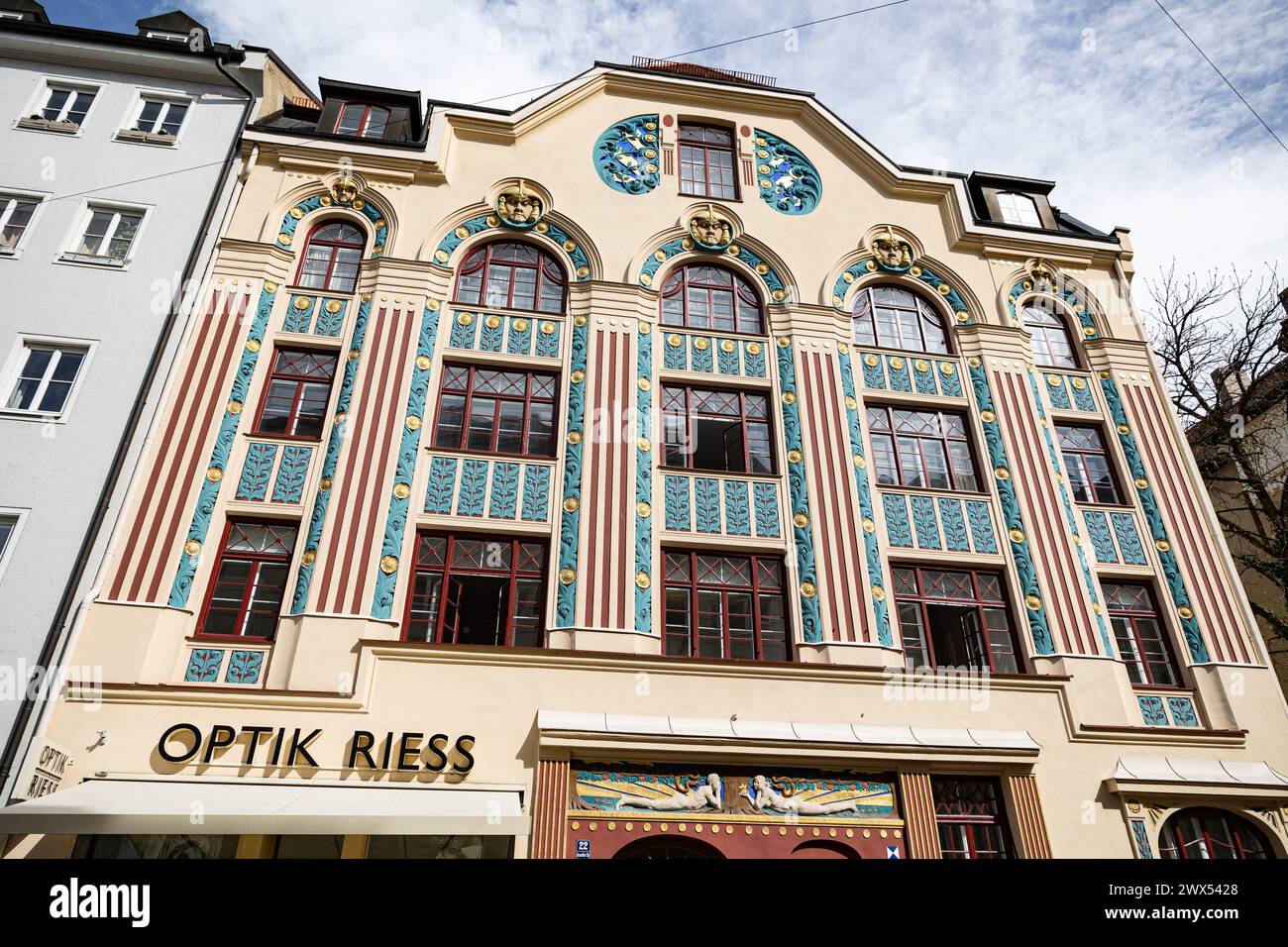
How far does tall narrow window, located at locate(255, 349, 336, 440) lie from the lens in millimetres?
15117

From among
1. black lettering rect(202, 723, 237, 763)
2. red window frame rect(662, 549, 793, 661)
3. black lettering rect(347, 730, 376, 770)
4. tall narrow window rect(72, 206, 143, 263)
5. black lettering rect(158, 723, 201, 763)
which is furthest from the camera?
tall narrow window rect(72, 206, 143, 263)

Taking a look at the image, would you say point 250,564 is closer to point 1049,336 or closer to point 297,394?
point 297,394

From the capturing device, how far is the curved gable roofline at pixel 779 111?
18875mm

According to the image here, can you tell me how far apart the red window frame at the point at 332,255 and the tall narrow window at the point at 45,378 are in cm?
421

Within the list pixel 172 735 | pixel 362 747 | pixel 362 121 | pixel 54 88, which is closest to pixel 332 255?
pixel 362 121

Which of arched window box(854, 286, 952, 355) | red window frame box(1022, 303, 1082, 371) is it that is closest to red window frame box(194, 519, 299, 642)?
arched window box(854, 286, 952, 355)

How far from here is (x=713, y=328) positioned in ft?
57.2

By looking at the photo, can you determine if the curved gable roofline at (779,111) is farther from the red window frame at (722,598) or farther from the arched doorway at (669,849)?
the arched doorway at (669,849)

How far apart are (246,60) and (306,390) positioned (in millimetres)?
8298

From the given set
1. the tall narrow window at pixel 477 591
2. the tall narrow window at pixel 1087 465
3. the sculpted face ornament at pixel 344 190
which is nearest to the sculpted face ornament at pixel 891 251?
the tall narrow window at pixel 1087 465

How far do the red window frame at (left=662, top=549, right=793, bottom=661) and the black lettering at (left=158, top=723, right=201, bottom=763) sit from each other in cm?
699

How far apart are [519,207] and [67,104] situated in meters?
9.58

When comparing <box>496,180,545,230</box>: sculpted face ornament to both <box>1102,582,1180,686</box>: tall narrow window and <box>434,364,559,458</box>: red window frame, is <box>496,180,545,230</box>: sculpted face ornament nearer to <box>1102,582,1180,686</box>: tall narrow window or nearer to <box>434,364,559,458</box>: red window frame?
<box>434,364,559,458</box>: red window frame
